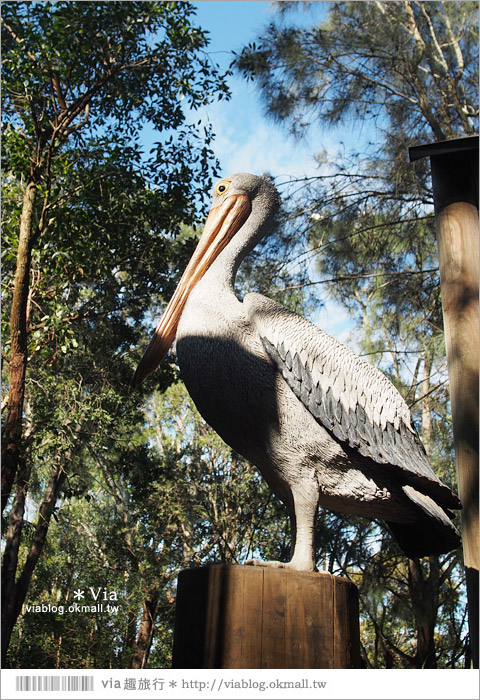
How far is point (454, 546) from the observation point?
2562mm

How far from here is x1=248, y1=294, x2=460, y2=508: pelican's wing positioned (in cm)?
239

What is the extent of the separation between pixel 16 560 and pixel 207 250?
6294mm

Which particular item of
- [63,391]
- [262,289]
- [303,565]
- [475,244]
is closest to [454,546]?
[303,565]

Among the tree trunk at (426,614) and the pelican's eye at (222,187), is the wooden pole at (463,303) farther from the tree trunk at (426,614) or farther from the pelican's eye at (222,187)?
the tree trunk at (426,614)

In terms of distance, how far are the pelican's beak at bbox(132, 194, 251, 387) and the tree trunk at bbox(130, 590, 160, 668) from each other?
9.28 meters

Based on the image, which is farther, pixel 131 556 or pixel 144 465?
pixel 131 556

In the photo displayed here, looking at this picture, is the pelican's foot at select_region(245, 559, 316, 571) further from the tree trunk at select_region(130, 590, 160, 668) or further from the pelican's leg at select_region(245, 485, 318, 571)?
the tree trunk at select_region(130, 590, 160, 668)

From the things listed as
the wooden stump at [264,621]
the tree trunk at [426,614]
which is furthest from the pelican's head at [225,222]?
the tree trunk at [426,614]

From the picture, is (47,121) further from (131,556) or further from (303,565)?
(131,556)

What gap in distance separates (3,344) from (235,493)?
6665mm

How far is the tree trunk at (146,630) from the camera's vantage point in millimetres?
10695

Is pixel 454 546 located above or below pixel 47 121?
below

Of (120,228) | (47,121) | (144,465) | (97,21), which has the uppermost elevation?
(97,21)

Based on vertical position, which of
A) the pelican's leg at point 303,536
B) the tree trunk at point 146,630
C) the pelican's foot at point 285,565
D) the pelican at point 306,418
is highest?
the pelican at point 306,418
